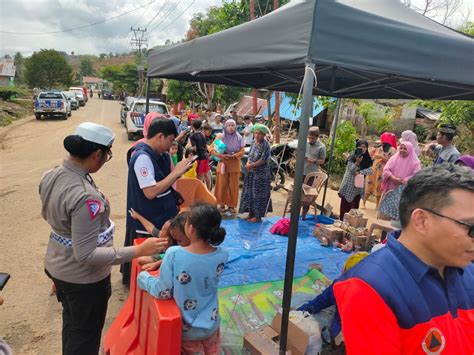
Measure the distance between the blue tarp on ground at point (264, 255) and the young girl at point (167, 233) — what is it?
4.65 ft

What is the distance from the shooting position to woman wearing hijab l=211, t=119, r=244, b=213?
5.90 meters

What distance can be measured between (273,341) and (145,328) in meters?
0.86

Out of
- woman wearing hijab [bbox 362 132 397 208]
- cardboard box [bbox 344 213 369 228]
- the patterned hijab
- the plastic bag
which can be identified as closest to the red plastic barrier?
the plastic bag

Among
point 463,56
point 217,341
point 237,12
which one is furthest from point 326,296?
point 237,12

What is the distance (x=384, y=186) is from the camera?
5.15 meters

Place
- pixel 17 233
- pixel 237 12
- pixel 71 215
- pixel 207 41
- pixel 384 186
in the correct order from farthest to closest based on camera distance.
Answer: pixel 237 12 → pixel 384 186 → pixel 17 233 → pixel 207 41 → pixel 71 215

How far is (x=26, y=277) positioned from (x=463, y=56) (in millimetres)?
4504

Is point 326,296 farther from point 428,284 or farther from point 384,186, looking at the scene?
point 384,186

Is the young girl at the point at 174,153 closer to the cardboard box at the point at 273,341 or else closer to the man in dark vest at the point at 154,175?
the man in dark vest at the point at 154,175

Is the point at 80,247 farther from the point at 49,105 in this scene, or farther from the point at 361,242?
the point at 49,105

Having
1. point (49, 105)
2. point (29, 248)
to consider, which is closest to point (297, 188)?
point (29, 248)

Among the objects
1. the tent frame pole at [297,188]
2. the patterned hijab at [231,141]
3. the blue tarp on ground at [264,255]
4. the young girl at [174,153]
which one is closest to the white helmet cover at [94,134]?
the tent frame pole at [297,188]

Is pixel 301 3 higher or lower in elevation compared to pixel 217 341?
higher

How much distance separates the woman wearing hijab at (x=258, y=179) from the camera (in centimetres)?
532
